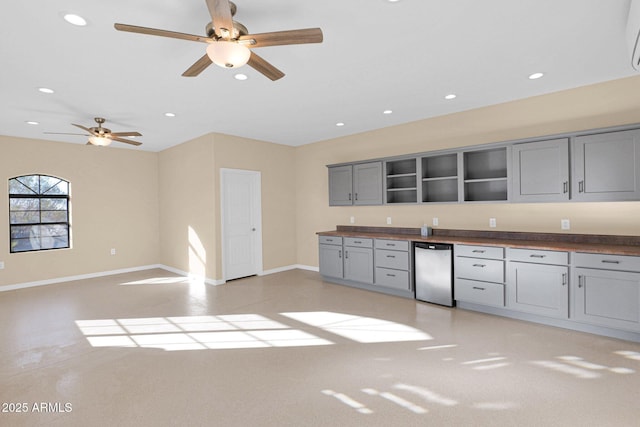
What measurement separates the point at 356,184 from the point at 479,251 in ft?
7.57

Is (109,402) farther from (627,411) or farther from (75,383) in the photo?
(627,411)

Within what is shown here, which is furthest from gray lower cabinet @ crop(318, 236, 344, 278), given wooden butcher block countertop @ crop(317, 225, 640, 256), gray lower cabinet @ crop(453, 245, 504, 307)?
gray lower cabinet @ crop(453, 245, 504, 307)

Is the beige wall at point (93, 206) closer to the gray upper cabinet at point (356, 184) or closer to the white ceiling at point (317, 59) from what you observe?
the white ceiling at point (317, 59)

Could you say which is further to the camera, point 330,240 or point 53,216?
point 53,216

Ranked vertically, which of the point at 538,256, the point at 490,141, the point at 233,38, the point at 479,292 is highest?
the point at 233,38

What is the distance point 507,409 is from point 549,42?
9.67 feet

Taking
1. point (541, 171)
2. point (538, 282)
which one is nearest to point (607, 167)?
point (541, 171)

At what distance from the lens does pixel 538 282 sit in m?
3.39

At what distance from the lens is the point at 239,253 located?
233 inches

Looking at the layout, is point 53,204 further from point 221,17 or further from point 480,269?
point 480,269

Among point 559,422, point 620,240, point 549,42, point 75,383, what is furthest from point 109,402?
point 620,240

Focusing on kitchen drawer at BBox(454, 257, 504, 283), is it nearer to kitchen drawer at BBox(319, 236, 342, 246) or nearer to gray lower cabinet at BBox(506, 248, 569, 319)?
gray lower cabinet at BBox(506, 248, 569, 319)

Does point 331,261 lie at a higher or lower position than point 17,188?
lower

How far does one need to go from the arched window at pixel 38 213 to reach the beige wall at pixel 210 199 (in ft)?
5.83
